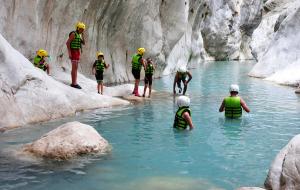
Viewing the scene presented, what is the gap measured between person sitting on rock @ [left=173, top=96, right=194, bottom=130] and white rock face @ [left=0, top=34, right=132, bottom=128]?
3521 millimetres

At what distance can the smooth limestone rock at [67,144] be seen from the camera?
354 inches

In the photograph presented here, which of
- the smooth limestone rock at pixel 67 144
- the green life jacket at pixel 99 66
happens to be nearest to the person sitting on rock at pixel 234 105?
the smooth limestone rock at pixel 67 144

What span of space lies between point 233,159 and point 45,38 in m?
11.8

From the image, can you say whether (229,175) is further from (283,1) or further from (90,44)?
(283,1)

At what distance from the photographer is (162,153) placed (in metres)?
9.82

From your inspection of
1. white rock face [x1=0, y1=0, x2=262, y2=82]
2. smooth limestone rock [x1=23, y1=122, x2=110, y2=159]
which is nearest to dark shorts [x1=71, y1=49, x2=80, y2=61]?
white rock face [x1=0, y1=0, x2=262, y2=82]

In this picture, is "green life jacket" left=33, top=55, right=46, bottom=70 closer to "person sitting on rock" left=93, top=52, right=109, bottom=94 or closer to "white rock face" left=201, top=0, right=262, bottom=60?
"person sitting on rock" left=93, top=52, right=109, bottom=94

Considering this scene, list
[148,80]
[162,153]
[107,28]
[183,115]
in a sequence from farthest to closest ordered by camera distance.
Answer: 1. [107,28]
2. [148,80]
3. [183,115]
4. [162,153]

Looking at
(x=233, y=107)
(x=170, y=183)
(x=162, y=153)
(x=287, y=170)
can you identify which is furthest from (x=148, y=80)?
(x=287, y=170)

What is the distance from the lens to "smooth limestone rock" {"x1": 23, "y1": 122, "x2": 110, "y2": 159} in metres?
8.98

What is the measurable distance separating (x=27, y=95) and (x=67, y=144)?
12.9ft

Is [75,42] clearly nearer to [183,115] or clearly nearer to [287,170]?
[183,115]

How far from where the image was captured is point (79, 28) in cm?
1513

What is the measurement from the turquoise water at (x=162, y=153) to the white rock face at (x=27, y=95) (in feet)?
1.56
